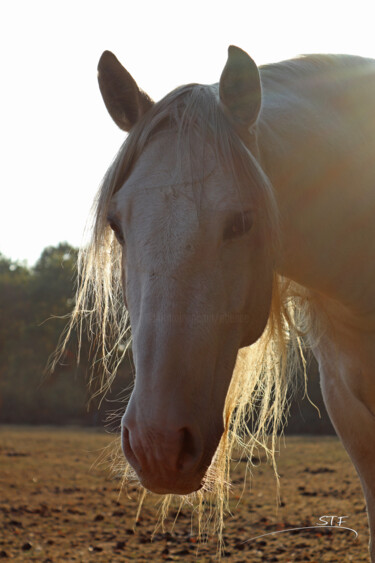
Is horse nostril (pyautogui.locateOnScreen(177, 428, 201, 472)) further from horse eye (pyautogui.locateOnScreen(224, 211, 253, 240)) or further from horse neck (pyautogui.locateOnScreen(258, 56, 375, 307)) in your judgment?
horse neck (pyautogui.locateOnScreen(258, 56, 375, 307))

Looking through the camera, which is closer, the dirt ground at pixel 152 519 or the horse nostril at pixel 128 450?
the horse nostril at pixel 128 450

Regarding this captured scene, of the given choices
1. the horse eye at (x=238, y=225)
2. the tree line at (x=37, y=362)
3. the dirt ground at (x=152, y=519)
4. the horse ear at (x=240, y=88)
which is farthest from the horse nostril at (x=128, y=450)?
the tree line at (x=37, y=362)

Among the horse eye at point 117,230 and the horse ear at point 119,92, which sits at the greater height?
the horse ear at point 119,92

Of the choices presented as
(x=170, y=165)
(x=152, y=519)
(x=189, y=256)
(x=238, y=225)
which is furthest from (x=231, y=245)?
(x=152, y=519)

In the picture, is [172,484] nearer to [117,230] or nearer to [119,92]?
[117,230]

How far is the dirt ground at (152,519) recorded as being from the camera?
179 inches

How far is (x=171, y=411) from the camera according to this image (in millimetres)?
1595

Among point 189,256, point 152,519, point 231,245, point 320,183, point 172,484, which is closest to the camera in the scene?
point 172,484

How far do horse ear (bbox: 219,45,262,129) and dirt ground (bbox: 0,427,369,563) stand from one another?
8.25 ft

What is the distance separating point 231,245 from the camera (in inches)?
74.3

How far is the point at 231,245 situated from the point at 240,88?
562 millimetres

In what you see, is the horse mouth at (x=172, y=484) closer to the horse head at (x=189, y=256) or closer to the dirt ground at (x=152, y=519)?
the horse head at (x=189, y=256)

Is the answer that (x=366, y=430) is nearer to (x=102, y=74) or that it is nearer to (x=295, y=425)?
(x=102, y=74)

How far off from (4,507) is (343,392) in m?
4.50
